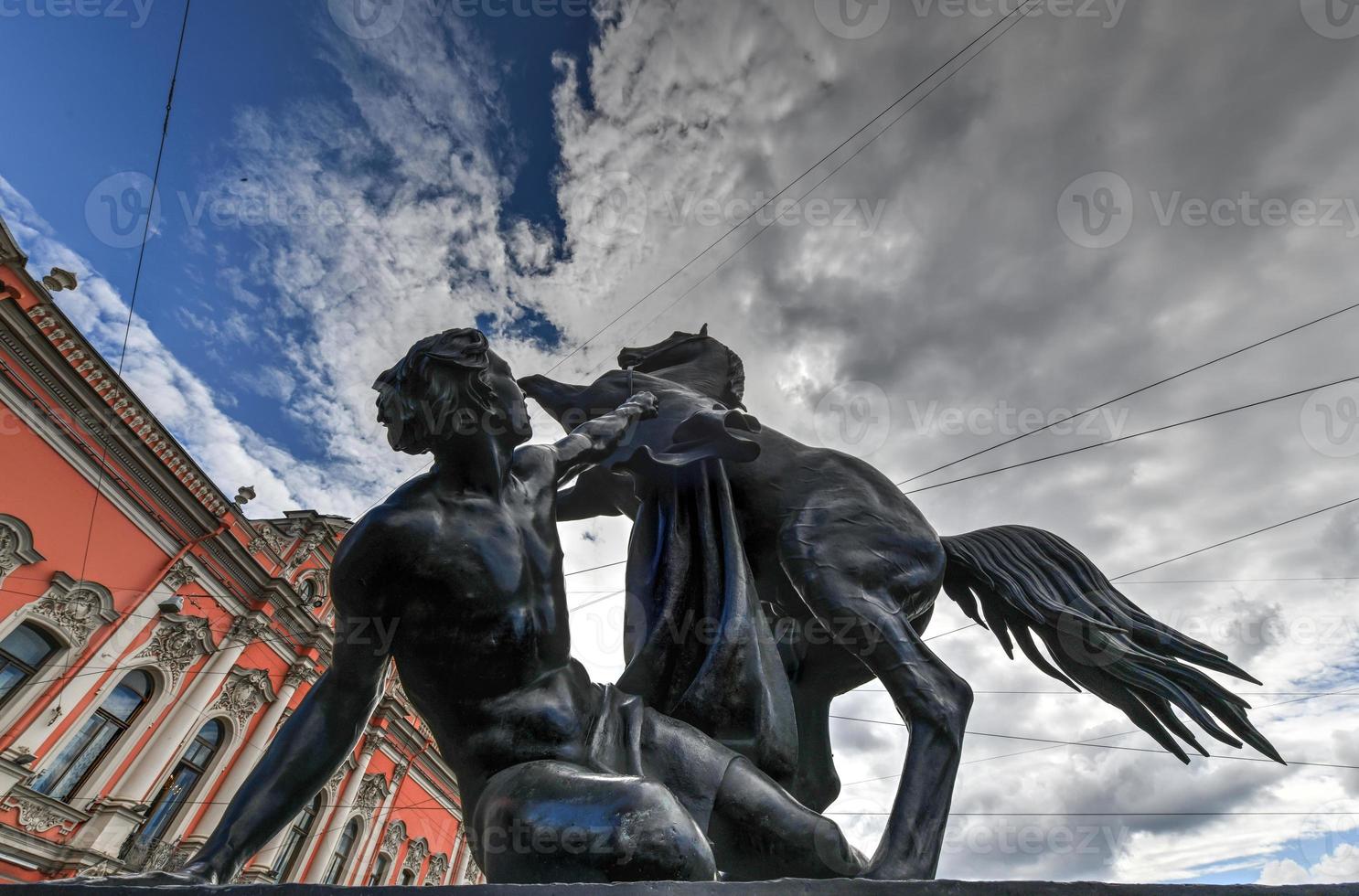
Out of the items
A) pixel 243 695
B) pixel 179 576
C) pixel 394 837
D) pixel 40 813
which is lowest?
pixel 40 813

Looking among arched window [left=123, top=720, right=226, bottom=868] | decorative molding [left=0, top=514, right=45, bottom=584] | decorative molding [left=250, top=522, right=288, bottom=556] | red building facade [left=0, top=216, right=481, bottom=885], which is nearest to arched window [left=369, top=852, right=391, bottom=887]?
red building facade [left=0, top=216, right=481, bottom=885]

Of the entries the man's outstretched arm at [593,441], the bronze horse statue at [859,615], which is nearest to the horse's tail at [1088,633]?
the bronze horse statue at [859,615]

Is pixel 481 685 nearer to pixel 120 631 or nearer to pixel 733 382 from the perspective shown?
pixel 733 382

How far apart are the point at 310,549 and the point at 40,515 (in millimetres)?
6639

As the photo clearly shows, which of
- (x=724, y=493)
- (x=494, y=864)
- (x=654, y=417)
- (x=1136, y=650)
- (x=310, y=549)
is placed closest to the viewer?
(x=494, y=864)

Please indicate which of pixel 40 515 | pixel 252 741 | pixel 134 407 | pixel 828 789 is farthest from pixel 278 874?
pixel 828 789

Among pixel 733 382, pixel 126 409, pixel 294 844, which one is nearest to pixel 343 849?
pixel 294 844

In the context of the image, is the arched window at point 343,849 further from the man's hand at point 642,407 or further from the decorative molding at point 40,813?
the man's hand at point 642,407

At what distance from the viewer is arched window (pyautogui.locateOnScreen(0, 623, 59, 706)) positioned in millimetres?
10203

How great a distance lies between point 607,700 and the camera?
1.60m

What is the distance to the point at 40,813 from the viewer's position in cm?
1038

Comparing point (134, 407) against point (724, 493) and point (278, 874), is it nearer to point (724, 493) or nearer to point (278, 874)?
point (278, 874)

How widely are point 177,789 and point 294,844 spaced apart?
374cm

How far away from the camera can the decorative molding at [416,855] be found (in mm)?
18859
